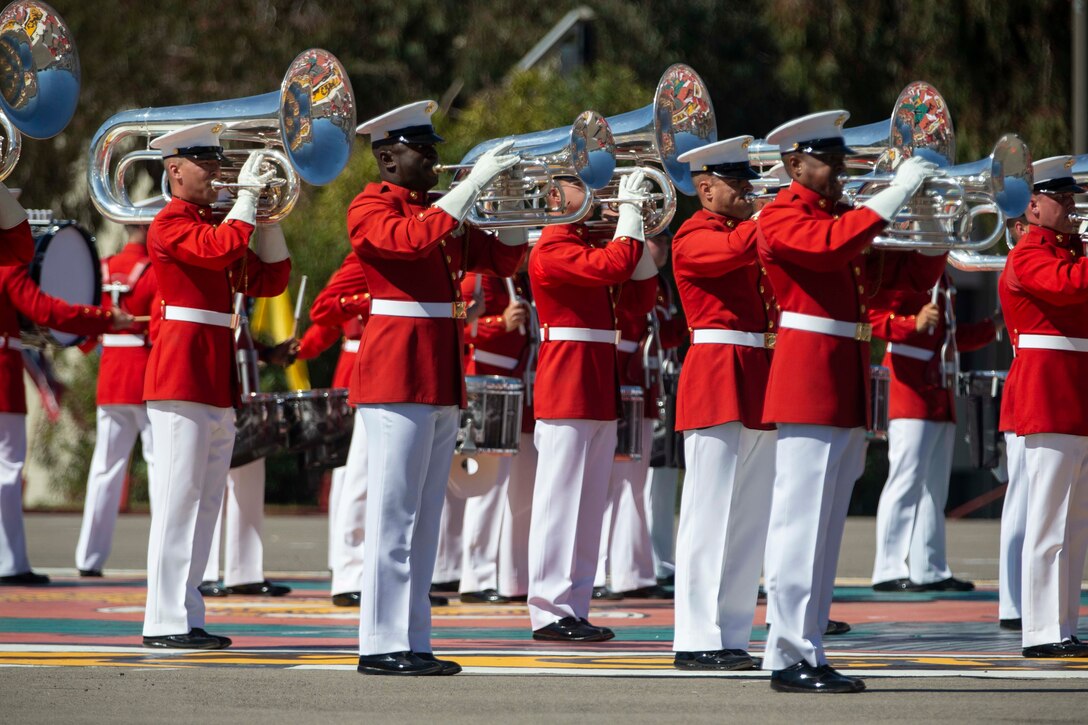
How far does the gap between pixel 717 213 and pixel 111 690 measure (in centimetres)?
294

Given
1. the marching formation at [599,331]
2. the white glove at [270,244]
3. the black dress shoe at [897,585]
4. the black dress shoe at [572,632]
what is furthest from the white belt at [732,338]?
the black dress shoe at [897,585]

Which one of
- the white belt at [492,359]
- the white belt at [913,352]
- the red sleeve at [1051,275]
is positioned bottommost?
the white belt at [492,359]

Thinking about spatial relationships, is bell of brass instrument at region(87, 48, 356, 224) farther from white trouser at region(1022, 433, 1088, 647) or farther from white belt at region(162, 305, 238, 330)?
white trouser at region(1022, 433, 1088, 647)

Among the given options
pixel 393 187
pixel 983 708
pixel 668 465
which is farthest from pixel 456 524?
pixel 983 708

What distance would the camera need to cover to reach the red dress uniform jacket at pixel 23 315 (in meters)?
10.7

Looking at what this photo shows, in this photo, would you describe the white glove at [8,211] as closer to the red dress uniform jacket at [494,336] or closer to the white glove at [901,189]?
the red dress uniform jacket at [494,336]

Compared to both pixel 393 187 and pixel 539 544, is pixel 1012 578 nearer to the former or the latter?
pixel 539 544

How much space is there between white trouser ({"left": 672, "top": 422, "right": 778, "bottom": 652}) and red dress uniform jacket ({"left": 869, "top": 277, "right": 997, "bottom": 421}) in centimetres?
341

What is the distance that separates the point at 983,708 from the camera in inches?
250

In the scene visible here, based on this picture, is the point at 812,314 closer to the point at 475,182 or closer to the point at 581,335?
the point at 475,182

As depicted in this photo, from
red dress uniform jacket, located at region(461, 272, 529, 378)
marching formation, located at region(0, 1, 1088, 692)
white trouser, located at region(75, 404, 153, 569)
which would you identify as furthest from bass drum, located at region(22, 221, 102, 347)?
red dress uniform jacket, located at region(461, 272, 529, 378)

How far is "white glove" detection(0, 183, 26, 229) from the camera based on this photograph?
8086 mm

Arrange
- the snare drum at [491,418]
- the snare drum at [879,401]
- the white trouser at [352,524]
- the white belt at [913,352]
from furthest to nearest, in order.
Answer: the white belt at [913,352] → the white trouser at [352,524] → the snare drum at [491,418] → the snare drum at [879,401]

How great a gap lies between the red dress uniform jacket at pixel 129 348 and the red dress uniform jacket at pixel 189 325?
3.07 meters
